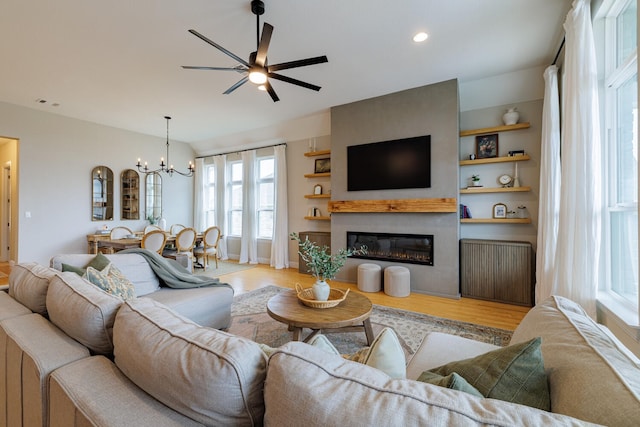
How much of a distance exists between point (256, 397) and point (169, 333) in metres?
0.35

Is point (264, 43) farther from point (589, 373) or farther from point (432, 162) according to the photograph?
point (432, 162)

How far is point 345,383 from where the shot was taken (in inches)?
24.4

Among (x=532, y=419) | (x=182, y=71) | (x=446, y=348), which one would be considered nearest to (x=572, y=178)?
(x=446, y=348)

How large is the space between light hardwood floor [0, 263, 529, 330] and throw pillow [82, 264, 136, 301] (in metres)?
2.16

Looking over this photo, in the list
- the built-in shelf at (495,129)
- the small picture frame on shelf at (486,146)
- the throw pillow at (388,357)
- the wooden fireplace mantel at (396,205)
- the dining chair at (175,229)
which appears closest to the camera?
the throw pillow at (388,357)

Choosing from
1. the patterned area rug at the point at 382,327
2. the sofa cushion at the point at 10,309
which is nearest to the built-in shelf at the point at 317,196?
the patterned area rug at the point at 382,327

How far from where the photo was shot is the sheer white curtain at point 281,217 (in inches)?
234

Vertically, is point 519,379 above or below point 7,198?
below

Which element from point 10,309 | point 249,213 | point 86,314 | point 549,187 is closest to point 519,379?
point 86,314

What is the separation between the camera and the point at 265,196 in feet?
21.3

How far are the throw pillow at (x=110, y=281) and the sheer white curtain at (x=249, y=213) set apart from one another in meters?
4.31

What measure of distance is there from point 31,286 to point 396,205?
3882 millimetres

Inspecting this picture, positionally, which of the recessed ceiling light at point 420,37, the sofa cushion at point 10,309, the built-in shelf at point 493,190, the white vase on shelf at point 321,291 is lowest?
the white vase on shelf at point 321,291

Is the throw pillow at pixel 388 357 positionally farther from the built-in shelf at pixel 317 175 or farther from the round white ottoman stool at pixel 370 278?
the built-in shelf at pixel 317 175
